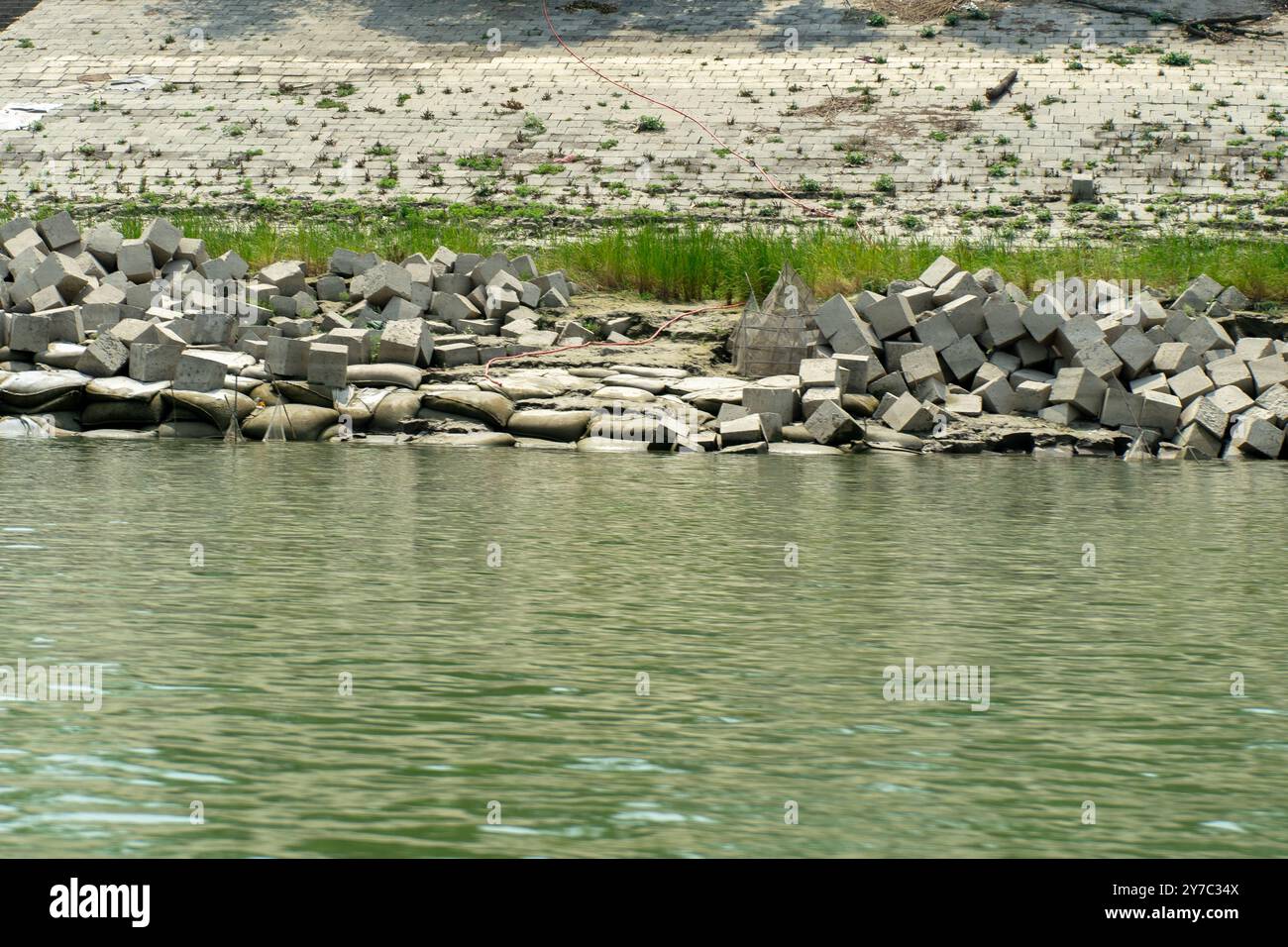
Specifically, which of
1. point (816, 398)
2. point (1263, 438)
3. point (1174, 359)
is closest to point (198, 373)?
point (816, 398)

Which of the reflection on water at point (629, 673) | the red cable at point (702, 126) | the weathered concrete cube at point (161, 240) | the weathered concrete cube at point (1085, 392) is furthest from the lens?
the red cable at point (702, 126)

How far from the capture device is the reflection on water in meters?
3.86

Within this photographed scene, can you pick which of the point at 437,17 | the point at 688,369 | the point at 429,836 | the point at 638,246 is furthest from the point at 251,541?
the point at 437,17

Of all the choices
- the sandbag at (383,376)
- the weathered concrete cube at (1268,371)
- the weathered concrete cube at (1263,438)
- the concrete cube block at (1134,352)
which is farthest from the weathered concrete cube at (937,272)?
the sandbag at (383,376)

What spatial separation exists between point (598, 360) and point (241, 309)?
383cm

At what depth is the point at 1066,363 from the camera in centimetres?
1556

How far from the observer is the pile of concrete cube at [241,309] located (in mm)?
14703

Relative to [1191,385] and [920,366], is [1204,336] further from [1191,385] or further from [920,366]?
[920,366]

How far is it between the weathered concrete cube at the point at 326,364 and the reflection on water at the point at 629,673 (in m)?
4.29

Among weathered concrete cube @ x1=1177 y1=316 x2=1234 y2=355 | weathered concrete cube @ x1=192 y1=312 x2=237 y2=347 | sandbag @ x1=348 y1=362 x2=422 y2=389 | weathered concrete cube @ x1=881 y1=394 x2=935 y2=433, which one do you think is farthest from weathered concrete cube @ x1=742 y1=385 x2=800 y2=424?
weathered concrete cube @ x1=192 y1=312 x2=237 y2=347

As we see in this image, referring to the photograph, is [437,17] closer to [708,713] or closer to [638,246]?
[638,246]

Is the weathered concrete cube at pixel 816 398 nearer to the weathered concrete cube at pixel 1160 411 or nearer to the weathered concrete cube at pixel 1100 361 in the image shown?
the weathered concrete cube at pixel 1100 361

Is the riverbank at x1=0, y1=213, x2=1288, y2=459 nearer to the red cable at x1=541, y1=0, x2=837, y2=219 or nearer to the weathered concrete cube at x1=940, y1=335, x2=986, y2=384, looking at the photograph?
the weathered concrete cube at x1=940, y1=335, x2=986, y2=384

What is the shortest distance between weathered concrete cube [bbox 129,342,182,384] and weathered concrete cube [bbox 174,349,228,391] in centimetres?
16
